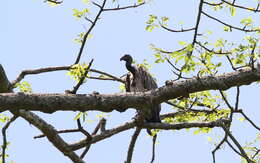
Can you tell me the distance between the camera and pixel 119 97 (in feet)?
19.9

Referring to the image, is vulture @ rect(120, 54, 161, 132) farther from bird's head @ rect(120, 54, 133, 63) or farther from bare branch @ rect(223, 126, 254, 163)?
bare branch @ rect(223, 126, 254, 163)

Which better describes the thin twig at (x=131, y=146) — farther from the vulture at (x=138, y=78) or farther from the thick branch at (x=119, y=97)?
the vulture at (x=138, y=78)

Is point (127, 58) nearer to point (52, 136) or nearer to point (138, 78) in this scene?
point (138, 78)

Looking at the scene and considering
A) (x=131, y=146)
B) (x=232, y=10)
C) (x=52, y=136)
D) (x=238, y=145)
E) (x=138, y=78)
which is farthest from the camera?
(x=138, y=78)

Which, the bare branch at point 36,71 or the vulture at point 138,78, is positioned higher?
the bare branch at point 36,71

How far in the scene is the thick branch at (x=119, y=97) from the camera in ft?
18.7

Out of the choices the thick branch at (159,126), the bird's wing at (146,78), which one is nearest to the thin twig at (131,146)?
the thick branch at (159,126)

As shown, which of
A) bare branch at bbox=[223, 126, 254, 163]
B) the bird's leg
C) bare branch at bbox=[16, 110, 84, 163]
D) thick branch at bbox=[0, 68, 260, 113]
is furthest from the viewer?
the bird's leg

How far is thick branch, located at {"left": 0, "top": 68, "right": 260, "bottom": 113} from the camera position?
18.7ft

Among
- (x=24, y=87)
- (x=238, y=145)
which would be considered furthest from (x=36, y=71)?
(x=238, y=145)

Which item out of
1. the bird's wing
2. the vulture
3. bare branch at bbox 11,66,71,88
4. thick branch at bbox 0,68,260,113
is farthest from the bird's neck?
thick branch at bbox 0,68,260,113

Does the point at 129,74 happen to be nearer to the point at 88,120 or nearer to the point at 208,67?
the point at 88,120

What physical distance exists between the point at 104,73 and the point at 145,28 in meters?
2.10

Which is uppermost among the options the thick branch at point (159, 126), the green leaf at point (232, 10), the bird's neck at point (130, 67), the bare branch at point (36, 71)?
the green leaf at point (232, 10)
